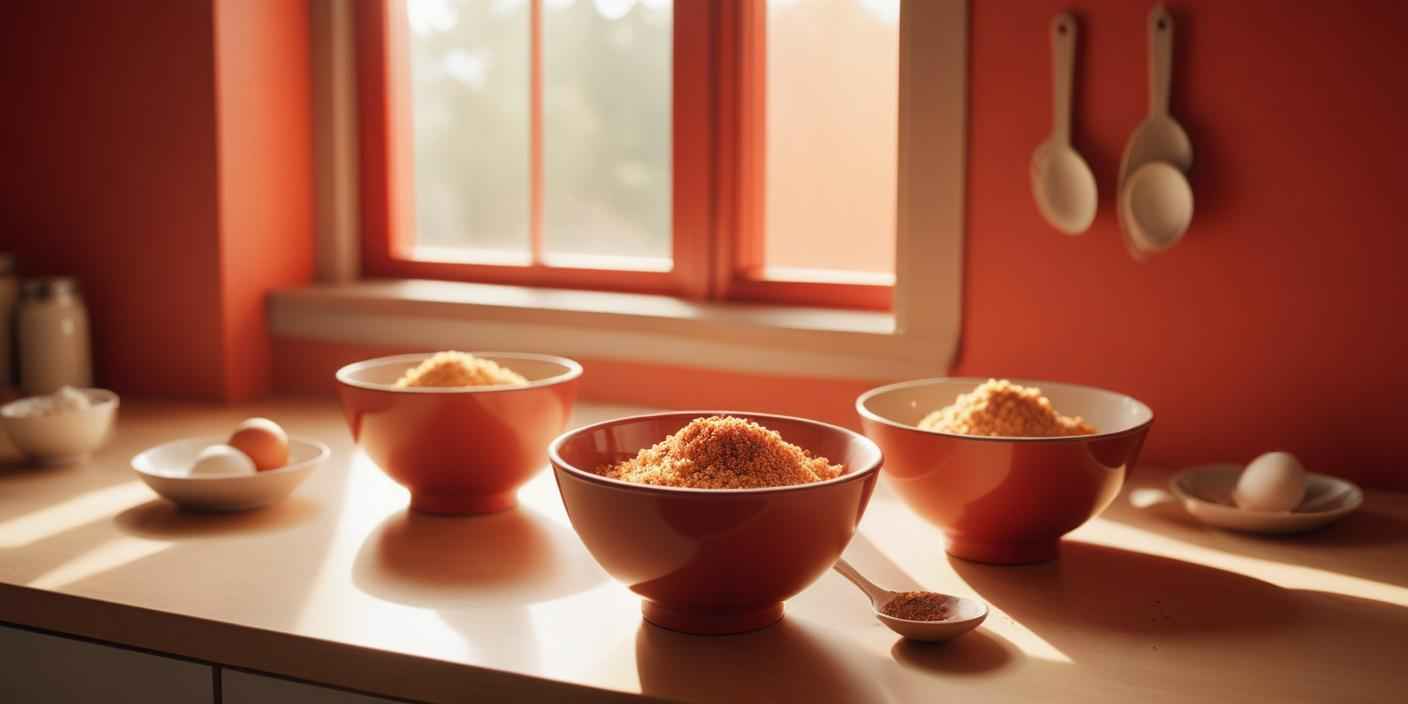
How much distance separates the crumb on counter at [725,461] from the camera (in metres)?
0.97

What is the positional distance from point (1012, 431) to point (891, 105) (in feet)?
2.37

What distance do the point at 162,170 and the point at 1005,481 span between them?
1.30 metres

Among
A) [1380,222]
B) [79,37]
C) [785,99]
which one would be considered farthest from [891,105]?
[79,37]

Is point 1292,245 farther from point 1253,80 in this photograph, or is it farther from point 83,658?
point 83,658

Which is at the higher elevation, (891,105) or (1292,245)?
(891,105)

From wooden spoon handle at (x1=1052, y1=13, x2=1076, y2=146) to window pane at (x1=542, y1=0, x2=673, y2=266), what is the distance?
0.56 metres

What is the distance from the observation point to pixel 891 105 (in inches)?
68.2

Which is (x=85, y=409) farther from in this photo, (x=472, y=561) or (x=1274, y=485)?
(x=1274, y=485)

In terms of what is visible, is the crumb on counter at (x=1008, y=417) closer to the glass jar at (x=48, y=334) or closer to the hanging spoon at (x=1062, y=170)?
the hanging spoon at (x=1062, y=170)

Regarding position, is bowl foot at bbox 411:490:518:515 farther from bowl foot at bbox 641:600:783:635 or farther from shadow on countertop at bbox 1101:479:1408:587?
shadow on countertop at bbox 1101:479:1408:587

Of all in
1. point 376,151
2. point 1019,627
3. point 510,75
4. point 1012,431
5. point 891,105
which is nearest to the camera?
point 1019,627

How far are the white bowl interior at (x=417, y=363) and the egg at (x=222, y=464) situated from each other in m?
0.14

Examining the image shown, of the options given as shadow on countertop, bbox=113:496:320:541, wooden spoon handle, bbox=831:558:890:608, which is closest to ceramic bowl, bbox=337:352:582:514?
shadow on countertop, bbox=113:496:320:541

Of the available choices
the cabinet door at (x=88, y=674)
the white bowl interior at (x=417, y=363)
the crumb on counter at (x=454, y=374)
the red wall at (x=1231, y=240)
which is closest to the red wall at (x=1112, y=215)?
the red wall at (x=1231, y=240)
